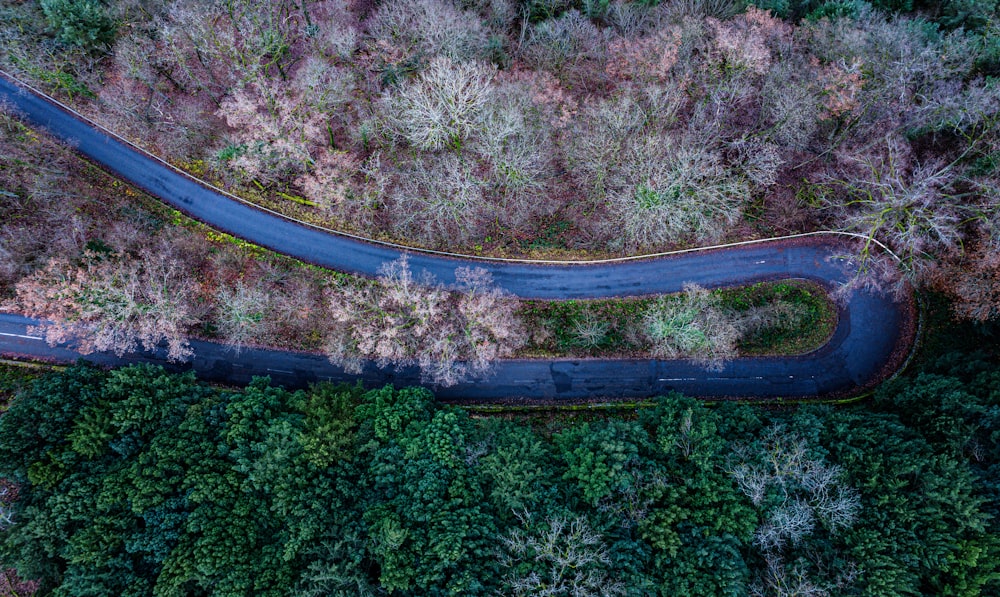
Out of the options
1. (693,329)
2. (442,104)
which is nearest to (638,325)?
(693,329)

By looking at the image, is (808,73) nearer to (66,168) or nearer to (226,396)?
(226,396)

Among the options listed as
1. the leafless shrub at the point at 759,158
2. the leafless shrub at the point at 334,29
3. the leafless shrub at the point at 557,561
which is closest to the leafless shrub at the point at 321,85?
the leafless shrub at the point at 334,29

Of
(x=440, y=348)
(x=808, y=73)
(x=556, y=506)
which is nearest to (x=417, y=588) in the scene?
(x=556, y=506)

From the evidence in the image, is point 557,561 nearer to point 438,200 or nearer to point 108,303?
point 438,200

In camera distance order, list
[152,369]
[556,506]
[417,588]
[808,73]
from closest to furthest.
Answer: [417,588], [556,506], [152,369], [808,73]

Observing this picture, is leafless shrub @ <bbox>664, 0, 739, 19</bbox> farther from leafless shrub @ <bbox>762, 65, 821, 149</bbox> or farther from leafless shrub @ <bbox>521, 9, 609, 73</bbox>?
leafless shrub @ <bbox>762, 65, 821, 149</bbox>

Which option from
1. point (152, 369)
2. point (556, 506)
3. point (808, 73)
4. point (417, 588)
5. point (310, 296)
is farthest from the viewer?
point (310, 296)

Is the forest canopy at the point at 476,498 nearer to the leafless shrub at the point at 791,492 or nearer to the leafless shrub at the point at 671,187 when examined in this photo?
the leafless shrub at the point at 791,492

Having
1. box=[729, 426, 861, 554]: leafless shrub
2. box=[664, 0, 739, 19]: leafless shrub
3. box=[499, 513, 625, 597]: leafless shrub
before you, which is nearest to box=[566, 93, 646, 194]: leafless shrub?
box=[664, 0, 739, 19]: leafless shrub
